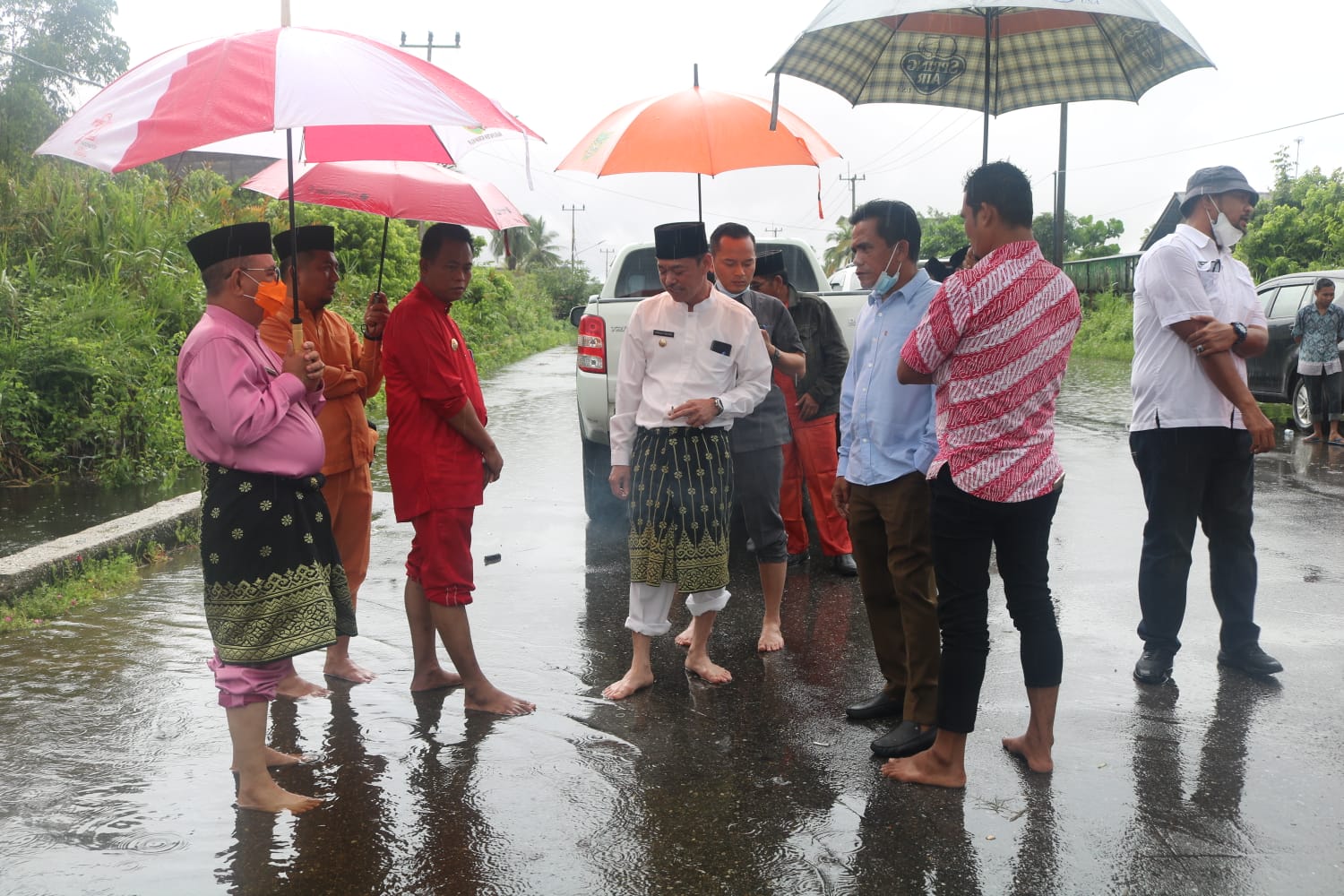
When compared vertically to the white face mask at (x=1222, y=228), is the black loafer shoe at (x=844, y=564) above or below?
below

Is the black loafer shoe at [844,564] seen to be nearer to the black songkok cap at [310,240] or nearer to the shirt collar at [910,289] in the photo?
the shirt collar at [910,289]

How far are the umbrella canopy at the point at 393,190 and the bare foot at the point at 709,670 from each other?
6.85 feet

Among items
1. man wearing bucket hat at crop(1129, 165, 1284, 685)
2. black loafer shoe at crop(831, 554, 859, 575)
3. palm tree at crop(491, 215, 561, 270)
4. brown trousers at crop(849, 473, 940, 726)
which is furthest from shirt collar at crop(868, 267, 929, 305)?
palm tree at crop(491, 215, 561, 270)

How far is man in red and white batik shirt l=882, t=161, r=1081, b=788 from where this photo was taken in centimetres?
356

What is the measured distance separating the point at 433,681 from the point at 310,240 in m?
1.84

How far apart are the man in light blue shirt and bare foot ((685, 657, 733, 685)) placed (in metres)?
0.85

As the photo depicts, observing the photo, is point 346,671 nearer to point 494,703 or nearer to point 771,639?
point 494,703

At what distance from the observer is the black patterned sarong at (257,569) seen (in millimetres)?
3531

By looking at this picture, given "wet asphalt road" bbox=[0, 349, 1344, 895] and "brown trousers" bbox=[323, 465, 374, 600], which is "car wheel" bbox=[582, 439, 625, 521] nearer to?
"wet asphalt road" bbox=[0, 349, 1344, 895]

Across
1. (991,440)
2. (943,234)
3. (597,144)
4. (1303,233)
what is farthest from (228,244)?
(943,234)

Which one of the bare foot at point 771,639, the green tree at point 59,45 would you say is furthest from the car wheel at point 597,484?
the green tree at point 59,45

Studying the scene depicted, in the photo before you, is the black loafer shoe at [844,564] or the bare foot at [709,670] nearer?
the bare foot at [709,670]

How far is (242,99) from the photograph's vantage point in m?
3.51

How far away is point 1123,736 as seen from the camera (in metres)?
4.14
